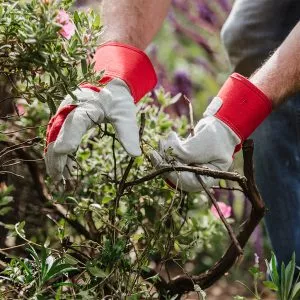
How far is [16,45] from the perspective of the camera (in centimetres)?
161

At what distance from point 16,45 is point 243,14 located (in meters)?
1.39

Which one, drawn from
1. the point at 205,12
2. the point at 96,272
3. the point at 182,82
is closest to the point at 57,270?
the point at 96,272

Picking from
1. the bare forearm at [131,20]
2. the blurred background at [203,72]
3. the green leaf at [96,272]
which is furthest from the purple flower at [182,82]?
the green leaf at [96,272]

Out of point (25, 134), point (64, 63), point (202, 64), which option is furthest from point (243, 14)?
point (202, 64)

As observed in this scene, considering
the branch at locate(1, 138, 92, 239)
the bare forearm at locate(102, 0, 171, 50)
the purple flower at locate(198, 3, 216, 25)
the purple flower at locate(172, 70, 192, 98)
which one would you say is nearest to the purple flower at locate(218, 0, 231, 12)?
the purple flower at locate(198, 3, 216, 25)

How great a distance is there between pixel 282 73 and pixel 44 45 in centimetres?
75

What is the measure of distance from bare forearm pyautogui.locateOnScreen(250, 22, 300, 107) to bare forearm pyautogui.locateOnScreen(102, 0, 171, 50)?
361 mm

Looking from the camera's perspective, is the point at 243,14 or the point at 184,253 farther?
the point at 243,14

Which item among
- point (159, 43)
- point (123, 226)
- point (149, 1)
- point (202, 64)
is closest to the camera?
point (123, 226)

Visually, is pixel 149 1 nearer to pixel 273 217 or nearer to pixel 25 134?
pixel 25 134

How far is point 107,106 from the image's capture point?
72.7 inches

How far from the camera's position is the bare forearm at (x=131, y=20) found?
2.14 meters

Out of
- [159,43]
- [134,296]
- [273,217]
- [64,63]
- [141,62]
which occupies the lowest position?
[159,43]

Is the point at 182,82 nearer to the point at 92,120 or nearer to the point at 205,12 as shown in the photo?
the point at 205,12
